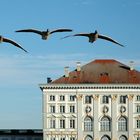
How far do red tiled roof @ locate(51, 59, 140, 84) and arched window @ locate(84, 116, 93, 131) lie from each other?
5.93m

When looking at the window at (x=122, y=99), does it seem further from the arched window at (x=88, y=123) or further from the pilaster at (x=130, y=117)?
the arched window at (x=88, y=123)

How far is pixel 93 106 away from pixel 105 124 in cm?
337

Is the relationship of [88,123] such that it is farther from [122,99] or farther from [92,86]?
[122,99]

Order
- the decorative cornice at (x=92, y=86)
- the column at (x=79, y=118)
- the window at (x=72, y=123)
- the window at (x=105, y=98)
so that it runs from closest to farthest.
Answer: the column at (x=79, y=118)
the decorative cornice at (x=92, y=86)
the window at (x=72, y=123)
the window at (x=105, y=98)

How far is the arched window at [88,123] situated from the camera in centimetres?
11025

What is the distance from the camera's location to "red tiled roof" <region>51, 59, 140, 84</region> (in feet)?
367

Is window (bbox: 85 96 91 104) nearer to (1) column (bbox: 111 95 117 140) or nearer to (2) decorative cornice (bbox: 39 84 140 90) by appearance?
(2) decorative cornice (bbox: 39 84 140 90)

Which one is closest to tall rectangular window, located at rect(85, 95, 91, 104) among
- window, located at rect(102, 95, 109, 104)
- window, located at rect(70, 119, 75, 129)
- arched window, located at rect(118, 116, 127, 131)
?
window, located at rect(102, 95, 109, 104)

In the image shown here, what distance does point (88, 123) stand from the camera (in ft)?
363

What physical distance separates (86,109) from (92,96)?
2.24m

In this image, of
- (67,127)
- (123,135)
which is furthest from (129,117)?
(67,127)

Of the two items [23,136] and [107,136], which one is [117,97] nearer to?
[107,136]

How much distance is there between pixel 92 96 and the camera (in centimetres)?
11112

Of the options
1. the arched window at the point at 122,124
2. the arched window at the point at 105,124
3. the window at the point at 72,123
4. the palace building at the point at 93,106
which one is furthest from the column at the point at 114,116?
the window at the point at 72,123
